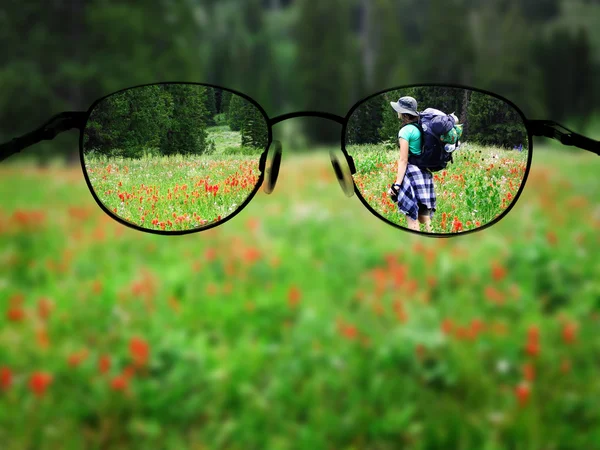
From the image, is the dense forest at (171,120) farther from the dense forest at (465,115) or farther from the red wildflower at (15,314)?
the red wildflower at (15,314)

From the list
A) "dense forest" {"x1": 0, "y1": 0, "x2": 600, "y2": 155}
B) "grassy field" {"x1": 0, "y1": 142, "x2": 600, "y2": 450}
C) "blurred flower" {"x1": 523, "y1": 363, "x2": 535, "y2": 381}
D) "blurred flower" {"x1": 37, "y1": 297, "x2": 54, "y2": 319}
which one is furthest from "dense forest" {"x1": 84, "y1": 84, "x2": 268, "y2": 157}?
"dense forest" {"x1": 0, "y1": 0, "x2": 600, "y2": 155}

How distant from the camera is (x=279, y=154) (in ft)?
2.94

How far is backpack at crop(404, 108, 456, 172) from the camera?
828mm

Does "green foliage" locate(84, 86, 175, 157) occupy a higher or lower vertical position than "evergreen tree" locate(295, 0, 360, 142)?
higher

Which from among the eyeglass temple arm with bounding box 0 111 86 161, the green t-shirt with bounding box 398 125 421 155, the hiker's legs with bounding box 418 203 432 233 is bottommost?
the hiker's legs with bounding box 418 203 432 233

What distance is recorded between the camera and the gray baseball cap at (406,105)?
832 mm

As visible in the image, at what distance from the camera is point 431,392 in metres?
2.49

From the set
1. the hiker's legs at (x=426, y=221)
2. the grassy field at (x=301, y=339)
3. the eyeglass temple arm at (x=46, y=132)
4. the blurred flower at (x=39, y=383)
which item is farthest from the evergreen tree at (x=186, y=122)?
the blurred flower at (x=39, y=383)

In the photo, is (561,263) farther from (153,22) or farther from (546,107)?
(546,107)

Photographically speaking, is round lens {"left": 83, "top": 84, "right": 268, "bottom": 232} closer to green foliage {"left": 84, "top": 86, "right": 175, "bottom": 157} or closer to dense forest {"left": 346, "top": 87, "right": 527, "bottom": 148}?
green foliage {"left": 84, "top": 86, "right": 175, "bottom": 157}

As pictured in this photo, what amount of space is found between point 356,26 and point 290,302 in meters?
12.5

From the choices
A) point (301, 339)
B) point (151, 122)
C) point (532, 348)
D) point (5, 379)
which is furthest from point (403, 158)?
point (5, 379)

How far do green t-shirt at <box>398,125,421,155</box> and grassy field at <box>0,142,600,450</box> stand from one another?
169 centimetres

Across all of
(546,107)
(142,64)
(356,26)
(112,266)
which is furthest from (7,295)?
(356,26)
